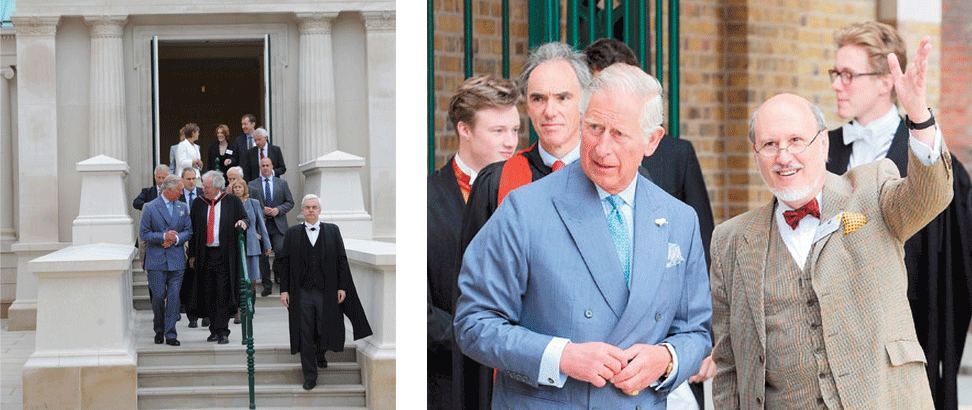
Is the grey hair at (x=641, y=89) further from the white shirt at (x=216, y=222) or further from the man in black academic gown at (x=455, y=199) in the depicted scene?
the white shirt at (x=216, y=222)

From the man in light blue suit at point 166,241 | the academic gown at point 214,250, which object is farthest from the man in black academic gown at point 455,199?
the man in light blue suit at point 166,241

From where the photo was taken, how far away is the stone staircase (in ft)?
14.0

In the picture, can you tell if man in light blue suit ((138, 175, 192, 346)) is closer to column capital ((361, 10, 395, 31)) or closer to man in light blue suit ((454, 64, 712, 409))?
column capital ((361, 10, 395, 31))

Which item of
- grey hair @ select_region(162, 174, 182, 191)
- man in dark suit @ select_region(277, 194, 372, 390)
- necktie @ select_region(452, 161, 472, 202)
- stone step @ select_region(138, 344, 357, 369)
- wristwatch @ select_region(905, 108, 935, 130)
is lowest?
stone step @ select_region(138, 344, 357, 369)

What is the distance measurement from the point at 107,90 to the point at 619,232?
306 cm

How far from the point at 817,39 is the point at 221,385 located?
2.81 meters

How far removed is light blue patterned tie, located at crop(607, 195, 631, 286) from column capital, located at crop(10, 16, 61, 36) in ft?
10.2

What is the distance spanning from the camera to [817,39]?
4078mm

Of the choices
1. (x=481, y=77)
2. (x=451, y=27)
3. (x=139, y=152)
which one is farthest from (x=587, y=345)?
(x=139, y=152)

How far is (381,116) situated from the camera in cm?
446

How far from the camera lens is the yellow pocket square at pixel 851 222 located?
2104 millimetres

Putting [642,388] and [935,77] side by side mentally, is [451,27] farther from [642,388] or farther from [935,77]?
[935,77]

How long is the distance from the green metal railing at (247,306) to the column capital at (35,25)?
1.14 metres

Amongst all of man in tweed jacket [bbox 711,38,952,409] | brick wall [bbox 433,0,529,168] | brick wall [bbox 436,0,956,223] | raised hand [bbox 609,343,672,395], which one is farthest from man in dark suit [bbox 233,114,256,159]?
raised hand [bbox 609,343,672,395]
